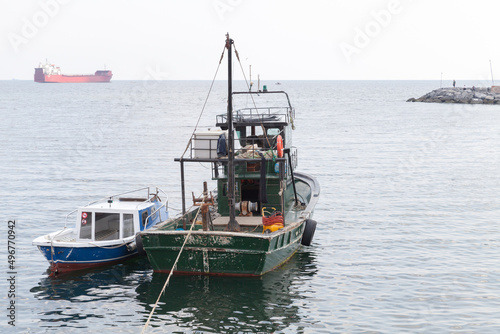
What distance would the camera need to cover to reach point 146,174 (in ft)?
149

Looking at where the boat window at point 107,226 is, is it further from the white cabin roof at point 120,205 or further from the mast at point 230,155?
the mast at point 230,155

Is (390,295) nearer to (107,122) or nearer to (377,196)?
(377,196)

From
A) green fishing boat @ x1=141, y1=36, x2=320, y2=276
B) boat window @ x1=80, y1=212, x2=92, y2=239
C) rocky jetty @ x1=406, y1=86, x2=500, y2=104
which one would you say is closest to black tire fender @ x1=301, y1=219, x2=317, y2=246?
green fishing boat @ x1=141, y1=36, x2=320, y2=276

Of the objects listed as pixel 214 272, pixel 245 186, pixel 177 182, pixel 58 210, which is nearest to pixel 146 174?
pixel 177 182

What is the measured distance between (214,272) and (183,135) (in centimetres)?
5500

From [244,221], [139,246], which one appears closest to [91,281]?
[139,246]

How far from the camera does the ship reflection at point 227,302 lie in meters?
18.0

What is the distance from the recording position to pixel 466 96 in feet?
458

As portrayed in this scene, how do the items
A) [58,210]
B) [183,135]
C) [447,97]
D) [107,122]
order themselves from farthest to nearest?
[447,97]
[107,122]
[183,135]
[58,210]

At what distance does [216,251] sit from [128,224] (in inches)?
202

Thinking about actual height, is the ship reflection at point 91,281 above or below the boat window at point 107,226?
below

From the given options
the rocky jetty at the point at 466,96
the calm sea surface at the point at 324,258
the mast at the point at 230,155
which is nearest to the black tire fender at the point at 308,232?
the calm sea surface at the point at 324,258

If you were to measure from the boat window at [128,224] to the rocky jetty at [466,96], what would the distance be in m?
123

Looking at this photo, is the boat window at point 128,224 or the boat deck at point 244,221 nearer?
the boat deck at point 244,221
